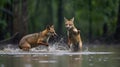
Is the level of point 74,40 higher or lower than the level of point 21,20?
lower

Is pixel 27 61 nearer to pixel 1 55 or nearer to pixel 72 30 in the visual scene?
pixel 1 55

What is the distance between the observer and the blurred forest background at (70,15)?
37.5 meters

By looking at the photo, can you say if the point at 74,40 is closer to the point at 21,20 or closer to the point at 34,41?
the point at 34,41

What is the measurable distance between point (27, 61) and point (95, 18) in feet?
90.1

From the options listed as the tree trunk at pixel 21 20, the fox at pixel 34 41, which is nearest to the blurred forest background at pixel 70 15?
the tree trunk at pixel 21 20

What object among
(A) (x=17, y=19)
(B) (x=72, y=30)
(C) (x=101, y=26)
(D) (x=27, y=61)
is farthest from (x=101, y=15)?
(D) (x=27, y=61)

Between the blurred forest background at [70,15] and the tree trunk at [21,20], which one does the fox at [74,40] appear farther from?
the blurred forest background at [70,15]

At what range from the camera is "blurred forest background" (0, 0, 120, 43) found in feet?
123

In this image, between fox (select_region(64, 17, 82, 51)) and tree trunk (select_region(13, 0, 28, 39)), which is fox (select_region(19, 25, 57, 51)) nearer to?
fox (select_region(64, 17, 82, 51))

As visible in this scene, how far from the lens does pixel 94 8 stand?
4356 cm

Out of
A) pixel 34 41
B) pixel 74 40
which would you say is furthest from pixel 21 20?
pixel 74 40

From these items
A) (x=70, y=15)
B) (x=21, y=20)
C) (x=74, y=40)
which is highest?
(x=70, y=15)

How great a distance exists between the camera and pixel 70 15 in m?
48.3

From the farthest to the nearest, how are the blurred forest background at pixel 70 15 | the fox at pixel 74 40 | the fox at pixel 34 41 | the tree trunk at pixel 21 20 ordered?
1. the blurred forest background at pixel 70 15
2. the tree trunk at pixel 21 20
3. the fox at pixel 34 41
4. the fox at pixel 74 40
